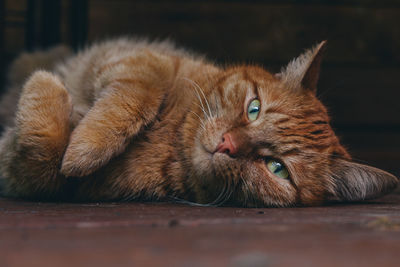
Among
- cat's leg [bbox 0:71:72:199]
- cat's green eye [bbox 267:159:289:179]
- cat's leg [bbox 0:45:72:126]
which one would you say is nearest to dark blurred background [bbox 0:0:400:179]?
cat's leg [bbox 0:45:72:126]

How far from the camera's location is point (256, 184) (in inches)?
81.0

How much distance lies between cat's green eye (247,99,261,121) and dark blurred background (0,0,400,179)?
2.11m

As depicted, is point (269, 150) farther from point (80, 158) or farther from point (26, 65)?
point (26, 65)

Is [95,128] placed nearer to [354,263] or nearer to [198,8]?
[354,263]

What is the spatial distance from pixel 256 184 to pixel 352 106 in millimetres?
2930

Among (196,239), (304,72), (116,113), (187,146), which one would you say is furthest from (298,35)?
(196,239)

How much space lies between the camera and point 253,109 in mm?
2279

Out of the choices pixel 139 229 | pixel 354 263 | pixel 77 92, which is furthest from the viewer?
pixel 77 92

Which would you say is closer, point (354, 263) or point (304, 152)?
point (354, 263)

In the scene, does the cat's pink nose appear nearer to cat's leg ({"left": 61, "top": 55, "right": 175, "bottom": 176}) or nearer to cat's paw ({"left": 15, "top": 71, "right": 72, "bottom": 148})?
cat's leg ({"left": 61, "top": 55, "right": 175, "bottom": 176})

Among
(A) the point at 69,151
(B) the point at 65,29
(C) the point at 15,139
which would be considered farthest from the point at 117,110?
(B) the point at 65,29

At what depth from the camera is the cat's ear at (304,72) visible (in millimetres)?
2425

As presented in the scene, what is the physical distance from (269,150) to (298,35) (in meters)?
2.65

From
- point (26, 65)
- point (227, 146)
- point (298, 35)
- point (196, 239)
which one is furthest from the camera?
point (298, 35)
